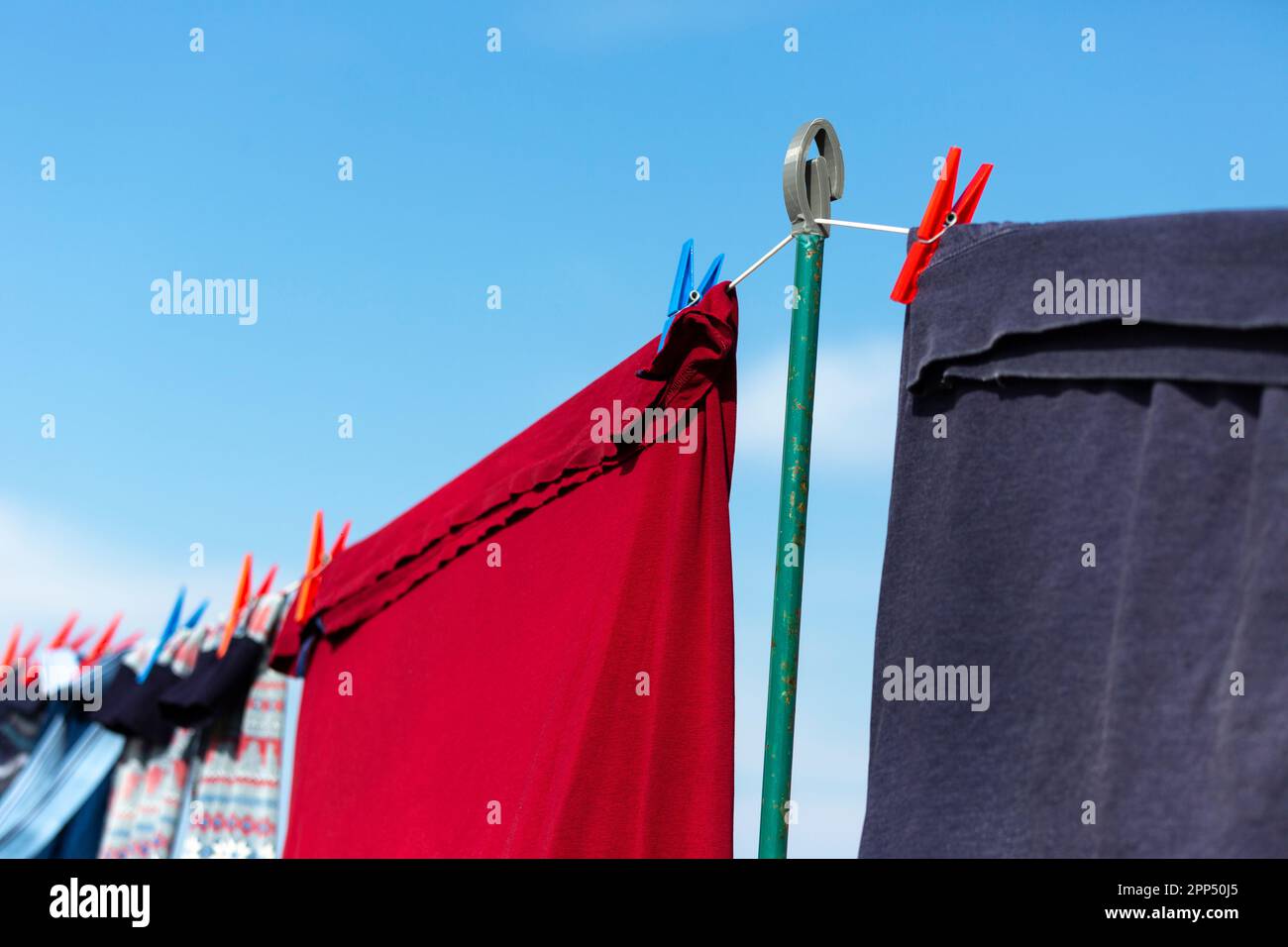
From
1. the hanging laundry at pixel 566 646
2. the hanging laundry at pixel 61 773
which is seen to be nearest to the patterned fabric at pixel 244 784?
the hanging laundry at pixel 61 773

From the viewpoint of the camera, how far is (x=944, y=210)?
1312 millimetres

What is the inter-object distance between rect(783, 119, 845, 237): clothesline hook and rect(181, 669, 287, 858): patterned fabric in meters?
1.64

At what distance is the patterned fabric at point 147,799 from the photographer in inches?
109

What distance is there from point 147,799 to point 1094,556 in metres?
2.26

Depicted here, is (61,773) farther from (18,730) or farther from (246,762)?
(246,762)

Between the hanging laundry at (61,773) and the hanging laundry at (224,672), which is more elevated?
the hanging laundry at (224,672)

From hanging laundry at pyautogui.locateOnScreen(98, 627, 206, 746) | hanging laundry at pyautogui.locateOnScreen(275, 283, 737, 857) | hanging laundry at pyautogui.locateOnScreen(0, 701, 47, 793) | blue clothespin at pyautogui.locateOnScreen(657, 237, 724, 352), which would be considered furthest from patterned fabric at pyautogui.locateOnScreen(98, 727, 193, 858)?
blue clothespin at pyautogui.locateOnScreen(657, 237, 724, 352)

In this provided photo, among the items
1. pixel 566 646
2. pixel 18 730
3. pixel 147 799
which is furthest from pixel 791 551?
pixel 18 730

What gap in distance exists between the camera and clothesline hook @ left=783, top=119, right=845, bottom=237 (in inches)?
58.1

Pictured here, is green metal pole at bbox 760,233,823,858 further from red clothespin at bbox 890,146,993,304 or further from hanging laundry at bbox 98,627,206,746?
hanging laundry at bbox 98,627,206,746

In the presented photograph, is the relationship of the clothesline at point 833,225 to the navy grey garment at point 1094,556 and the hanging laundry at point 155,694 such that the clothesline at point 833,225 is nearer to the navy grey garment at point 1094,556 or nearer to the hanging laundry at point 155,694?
the navy grey garment at point 1094,556

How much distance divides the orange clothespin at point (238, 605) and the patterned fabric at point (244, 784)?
0.32ft
